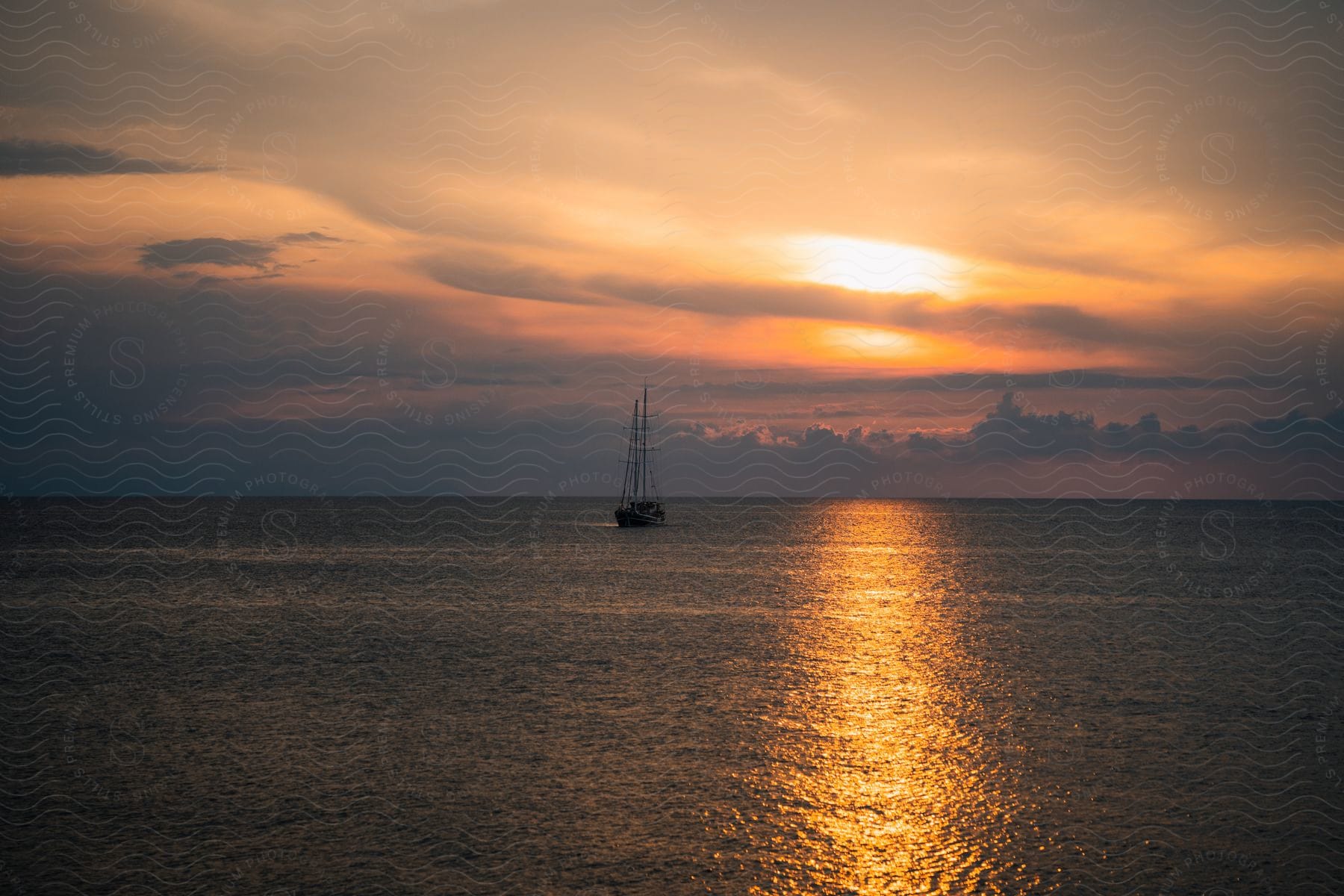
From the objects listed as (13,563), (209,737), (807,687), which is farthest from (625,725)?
(13,563)

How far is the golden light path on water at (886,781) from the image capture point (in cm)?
2519

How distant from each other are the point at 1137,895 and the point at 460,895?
1640 centimetres

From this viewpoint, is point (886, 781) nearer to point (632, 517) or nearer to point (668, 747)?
point (668, 747)

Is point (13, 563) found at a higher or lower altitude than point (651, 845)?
lower

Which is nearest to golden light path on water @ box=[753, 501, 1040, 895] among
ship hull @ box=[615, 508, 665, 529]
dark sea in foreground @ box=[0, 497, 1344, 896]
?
dark sea in foreground @ box=[0, 497, 1344, 896]

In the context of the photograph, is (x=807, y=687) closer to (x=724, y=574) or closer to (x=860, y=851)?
(x=860, y=851)

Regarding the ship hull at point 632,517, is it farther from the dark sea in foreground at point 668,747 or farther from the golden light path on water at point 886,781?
the golden light path on water at point 886,781

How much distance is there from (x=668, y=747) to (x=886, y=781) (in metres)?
8.09

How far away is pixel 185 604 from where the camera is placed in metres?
81.6

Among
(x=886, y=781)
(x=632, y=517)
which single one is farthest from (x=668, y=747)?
(x=632, y=517)

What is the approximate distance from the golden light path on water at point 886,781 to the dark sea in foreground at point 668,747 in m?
0.14

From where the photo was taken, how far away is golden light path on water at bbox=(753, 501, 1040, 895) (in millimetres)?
25188

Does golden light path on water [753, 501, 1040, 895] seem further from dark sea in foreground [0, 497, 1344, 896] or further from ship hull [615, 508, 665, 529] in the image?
ship hull [615, 508, 665, 529]

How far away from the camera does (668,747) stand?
36.2 meters
